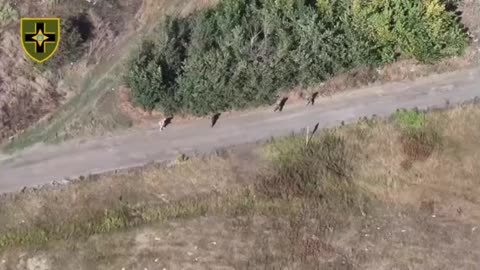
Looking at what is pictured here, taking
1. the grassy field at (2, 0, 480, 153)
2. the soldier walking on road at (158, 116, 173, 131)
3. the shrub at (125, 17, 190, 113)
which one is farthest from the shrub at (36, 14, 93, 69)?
the soldier walking on road at (158, 116, 173, 131)

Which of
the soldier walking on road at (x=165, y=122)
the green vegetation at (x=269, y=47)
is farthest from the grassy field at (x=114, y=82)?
the soldier walking on road at (x=165, y=122)

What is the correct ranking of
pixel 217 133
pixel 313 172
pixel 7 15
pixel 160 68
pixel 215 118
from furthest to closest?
pixel 7 15 → pixel 215 118 → pixel 217 133 → pixel 160 68 → pixel 313 172

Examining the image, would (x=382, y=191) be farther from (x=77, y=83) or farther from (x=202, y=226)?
(x=77, y=83)

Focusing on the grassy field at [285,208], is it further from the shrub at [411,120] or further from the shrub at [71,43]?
the shrub at [71,43]

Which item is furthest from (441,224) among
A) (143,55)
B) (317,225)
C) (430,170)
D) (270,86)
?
(143,55)

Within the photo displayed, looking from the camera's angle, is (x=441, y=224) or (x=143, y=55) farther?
(x=143, y=55)

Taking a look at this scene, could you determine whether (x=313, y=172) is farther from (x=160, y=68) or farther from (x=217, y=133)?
(x=160, y=68)

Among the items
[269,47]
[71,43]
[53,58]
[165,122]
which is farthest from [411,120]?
[53,58]
